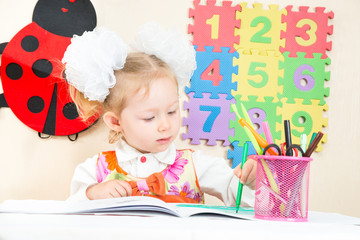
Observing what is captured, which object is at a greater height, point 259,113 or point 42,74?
point 42,74

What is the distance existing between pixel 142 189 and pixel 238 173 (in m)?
0.34

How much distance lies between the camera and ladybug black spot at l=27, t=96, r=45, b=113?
4.52 feet

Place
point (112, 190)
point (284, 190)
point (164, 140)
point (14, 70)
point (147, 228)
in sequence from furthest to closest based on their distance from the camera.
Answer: point (14, 70) → point (164, 140) → point (112, 190) → point (284, 190) → point (147, 228)

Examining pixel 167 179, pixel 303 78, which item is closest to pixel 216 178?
pixel 167 179

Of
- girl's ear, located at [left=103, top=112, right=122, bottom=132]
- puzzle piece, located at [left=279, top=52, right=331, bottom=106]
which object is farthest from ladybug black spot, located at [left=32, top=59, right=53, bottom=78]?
puzzle piece, located at [left=279, top=52, right=331, bottom=106]

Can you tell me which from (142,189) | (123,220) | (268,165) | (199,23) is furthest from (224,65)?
(123,220)

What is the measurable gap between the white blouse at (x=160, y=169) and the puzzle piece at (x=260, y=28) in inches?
16.8

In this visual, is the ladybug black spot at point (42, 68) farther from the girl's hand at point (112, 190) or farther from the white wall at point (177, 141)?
the girl's hand at point (112, 190)

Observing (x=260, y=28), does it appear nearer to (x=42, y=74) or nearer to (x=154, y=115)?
(x=154, y=115)

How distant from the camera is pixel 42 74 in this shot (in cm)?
138

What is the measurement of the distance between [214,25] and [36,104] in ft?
2.09

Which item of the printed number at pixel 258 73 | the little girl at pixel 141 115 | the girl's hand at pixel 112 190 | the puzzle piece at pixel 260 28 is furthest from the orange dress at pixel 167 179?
the puzzle piece at pixel 260 28

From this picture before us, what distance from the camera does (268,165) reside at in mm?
761

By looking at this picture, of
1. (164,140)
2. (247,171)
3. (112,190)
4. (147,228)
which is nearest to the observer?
(147,228)
